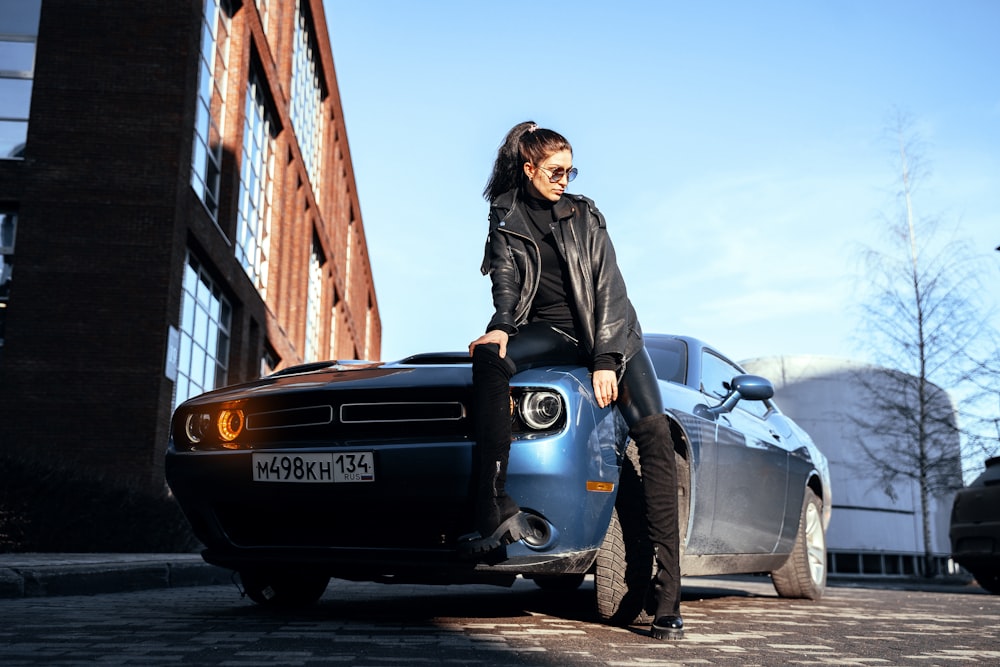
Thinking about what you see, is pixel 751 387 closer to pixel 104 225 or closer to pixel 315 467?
pixel 315 467

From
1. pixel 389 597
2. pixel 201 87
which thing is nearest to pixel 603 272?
pixel 389 597

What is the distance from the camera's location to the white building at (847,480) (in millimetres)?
37969

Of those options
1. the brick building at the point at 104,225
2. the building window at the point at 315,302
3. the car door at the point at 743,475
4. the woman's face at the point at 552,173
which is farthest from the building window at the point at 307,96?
the woman's face at the point at 552,173

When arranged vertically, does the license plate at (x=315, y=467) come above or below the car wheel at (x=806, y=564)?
above

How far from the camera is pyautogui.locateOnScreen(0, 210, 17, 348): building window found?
16.6 metres

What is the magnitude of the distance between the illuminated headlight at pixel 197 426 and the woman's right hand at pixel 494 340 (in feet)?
4.26

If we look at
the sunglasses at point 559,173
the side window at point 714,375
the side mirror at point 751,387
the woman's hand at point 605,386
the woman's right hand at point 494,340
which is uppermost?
the sunglasses at point 559,173

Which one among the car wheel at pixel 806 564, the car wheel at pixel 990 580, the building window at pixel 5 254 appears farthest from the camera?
the building window at pixel 5 254

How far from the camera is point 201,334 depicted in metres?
20.5

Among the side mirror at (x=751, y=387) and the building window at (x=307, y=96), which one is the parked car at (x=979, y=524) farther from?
the building window at (x=307, y=96)

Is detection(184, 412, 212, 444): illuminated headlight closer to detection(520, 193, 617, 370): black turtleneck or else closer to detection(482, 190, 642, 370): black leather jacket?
detection(482, 190, 642, 370): black leather jacket

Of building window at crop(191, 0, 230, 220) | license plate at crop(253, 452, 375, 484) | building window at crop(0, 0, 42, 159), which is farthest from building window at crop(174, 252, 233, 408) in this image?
license plate at crop(253, 452, 375, 484)

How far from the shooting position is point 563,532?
12.6ft

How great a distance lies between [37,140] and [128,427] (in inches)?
195
